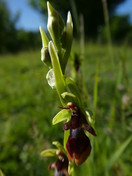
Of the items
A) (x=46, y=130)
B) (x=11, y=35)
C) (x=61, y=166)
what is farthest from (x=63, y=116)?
(x=11, y=35)

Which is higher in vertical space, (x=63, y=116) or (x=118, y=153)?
(x=63, y=116)

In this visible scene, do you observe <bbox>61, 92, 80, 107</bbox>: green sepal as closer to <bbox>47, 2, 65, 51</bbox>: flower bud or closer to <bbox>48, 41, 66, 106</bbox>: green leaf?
<bbox>48, 41, 66, 106</bbox>: green leaf

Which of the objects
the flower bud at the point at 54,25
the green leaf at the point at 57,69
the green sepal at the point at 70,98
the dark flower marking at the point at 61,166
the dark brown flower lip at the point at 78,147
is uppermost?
the flower bud at the point at 54,25

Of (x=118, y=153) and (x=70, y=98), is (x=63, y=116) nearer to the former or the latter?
(x=70, y=98)

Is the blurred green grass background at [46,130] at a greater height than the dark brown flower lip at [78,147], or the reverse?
the dark brown flower lip at [78,147]

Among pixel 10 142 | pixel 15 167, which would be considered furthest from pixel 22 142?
pixel 15 167

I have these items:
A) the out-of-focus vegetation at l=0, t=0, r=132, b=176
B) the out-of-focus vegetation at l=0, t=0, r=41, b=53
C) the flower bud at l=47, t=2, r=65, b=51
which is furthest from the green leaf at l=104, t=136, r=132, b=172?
the out-of-focus vegetation at l=0, t=0, r=41, b=53

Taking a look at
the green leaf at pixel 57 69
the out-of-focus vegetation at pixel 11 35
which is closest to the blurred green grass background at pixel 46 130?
the green leaf at pixel 57 69

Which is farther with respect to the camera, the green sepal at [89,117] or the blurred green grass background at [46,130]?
the blurred green grass background at [46,130]

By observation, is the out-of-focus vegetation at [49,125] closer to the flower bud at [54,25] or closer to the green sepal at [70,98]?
the green sepal at [70,98]

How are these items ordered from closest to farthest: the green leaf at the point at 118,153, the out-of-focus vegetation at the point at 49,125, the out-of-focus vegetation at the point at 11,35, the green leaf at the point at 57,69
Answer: the green leaf at the point at 57,69 < the green leaf at the point at 118,153 < the out-of-focus vegetation at the point at 49,125 < the out-of-focus vegetation at the point at 11,35

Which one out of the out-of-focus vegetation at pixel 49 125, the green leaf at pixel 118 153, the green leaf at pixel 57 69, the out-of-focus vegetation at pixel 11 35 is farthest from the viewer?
the out-of-focus vegetation at pixel 11 35
